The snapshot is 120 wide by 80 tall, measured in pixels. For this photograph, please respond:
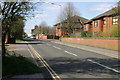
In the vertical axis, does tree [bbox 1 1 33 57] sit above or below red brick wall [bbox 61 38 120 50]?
above

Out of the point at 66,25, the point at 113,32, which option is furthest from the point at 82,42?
the point at 66,25

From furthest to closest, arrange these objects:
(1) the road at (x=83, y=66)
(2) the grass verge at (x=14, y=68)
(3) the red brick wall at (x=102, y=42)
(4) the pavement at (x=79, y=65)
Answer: (3) the red brick wall at (x=102, y=42) < (1) the road at (x=83, y=66) < (4) the pavement at (x=79, y=65) < (2) the grass verge at (x=14, y=68)

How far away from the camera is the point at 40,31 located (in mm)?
133250

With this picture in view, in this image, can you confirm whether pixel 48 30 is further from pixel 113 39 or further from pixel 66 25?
pixel 113 39

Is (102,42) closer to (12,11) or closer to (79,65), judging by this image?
(79,65)

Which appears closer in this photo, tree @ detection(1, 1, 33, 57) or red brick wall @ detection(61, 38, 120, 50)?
tree @ detection(1, 1, 33, 57)

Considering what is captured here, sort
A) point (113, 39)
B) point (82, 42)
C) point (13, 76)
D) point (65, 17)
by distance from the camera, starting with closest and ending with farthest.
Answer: point (13, 76) < point (113, 39) < point (82, 42) < point (65, 17)

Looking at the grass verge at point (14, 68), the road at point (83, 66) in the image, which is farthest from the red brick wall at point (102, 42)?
the grass verge at point (14, 68)

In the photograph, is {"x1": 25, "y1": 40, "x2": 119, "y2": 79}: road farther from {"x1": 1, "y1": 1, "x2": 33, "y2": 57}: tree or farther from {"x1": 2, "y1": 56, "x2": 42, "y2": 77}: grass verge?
{"x1": 1, "y1": 1, "x2": 33, "y2": 57}: tree

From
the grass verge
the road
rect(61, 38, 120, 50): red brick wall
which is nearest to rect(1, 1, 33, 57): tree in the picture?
the grass verge

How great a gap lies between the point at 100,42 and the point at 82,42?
990 cm

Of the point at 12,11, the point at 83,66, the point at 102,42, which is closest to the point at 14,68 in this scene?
the point at 12,11

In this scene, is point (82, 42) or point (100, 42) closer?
point (100, 42)

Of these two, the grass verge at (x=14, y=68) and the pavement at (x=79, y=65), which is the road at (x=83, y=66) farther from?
the grass verge at (x=14, y=68)
